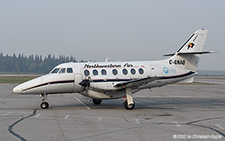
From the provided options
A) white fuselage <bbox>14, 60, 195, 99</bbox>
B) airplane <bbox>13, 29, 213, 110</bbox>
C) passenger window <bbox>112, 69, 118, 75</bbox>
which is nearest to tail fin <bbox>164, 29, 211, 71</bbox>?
airplane <bbox>13, 29, 213, 110</bbox>

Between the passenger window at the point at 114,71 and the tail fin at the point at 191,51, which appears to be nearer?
the passenger window at the point at 114,71

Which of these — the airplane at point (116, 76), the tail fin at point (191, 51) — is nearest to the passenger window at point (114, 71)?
the airplane at point (116, 76)

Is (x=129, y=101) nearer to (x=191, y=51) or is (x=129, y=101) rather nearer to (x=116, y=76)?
(x=116, y=76)

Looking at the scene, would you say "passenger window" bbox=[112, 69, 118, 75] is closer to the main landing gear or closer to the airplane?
the airplane

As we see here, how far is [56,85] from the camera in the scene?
56.6 ft

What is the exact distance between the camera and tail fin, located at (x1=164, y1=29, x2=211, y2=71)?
20.1m

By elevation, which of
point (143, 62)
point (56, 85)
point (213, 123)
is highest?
point (143, 62)

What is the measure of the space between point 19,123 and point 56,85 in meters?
5.44

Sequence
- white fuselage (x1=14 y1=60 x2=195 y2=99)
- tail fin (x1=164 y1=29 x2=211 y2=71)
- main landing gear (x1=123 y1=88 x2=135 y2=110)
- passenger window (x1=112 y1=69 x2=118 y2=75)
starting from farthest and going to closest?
tail fin (x1=164 y1=29 x2=211 y2=71) → passenger window (x1=112 y1=69 x2=118 y2=75) → main landing gear (x1=123 y1=88 x2=135 y2=110) → white fuselage (x1=14 y1=60 x2=195 y2=99)

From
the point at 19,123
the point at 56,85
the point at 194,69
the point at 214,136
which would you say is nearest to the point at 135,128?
the point at 214,136

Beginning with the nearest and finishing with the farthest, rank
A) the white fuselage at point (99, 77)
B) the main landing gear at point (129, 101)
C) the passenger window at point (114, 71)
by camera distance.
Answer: the white fuselage at point (99, 77)
the main landing gear at point (129, 101)
the passenger window at point (114, 71)

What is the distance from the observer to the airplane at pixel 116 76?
1712 cm

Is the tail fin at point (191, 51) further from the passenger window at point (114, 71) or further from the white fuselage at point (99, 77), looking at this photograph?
the passenger window at point (114, 71)

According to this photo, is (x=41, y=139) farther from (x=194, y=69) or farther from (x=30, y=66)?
(x=30, y=66)
